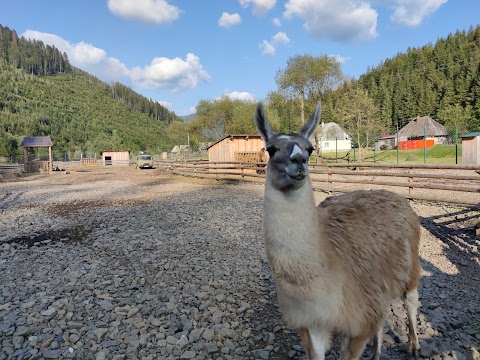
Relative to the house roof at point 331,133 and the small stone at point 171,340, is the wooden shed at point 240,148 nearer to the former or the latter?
the small stone at point 171,340

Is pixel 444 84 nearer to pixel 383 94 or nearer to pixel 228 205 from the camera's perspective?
pixel 383 94

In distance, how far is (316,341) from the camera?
8.45 feet

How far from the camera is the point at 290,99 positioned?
40.5 m

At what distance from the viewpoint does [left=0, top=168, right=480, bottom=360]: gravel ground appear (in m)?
3.57

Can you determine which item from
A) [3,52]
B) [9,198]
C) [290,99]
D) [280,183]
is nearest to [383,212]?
[280,183]

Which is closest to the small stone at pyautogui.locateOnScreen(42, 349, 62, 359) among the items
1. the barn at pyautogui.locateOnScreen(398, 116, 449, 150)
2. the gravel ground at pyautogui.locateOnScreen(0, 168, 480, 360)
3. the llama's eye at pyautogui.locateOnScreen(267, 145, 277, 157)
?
the gravel ground at pyautogui.locateOnScreen(0, 168, 480, 360)

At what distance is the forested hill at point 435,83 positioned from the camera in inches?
3201

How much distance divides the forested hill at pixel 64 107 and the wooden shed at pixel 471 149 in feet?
256

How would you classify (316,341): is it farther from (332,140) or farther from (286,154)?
(332,140)

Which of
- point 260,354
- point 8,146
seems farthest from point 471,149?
point 8,146

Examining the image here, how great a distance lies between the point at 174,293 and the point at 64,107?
463 feet

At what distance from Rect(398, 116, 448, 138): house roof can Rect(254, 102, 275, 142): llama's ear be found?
2768 inches

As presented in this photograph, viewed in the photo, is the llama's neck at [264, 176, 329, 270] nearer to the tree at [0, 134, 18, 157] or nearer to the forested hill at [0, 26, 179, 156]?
the tree at [0, 134, 18, 157]

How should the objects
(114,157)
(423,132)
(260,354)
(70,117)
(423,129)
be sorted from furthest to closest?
(70,117)
(423,132)
(423,129)
(114,157)
(260,354)
